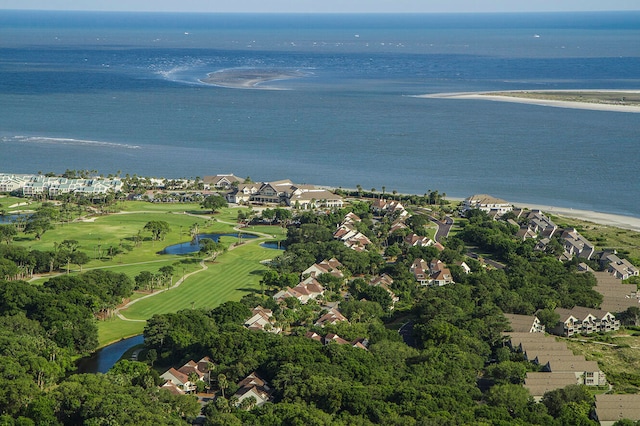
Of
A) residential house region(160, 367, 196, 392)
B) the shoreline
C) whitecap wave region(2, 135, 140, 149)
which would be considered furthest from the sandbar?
residential house region(160, 367, 196, 392)

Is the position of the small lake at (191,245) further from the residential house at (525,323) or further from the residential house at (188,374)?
the residential house at (525,323)

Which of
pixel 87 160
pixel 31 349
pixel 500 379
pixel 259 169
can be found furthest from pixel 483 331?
pixel 87 160

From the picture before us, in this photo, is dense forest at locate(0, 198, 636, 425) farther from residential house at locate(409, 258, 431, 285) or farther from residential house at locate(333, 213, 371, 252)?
residential house at locate(333, 213, 371, 252)

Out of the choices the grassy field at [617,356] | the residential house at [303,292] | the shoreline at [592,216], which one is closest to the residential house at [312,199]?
the shoreline at [592,216]

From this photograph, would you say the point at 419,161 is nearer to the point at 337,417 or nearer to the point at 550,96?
A: the point at 550,96

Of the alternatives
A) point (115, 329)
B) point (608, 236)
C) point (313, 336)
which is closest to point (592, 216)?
point (608, 236)

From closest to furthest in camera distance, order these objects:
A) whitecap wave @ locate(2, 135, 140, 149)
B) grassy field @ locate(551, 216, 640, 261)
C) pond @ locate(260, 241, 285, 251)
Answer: grassy field @ locate(551, 216, 640, 261), pond @ locate(260, 241, 285, 251), whitecap wave @ locate(2, 135, 140, 149)
